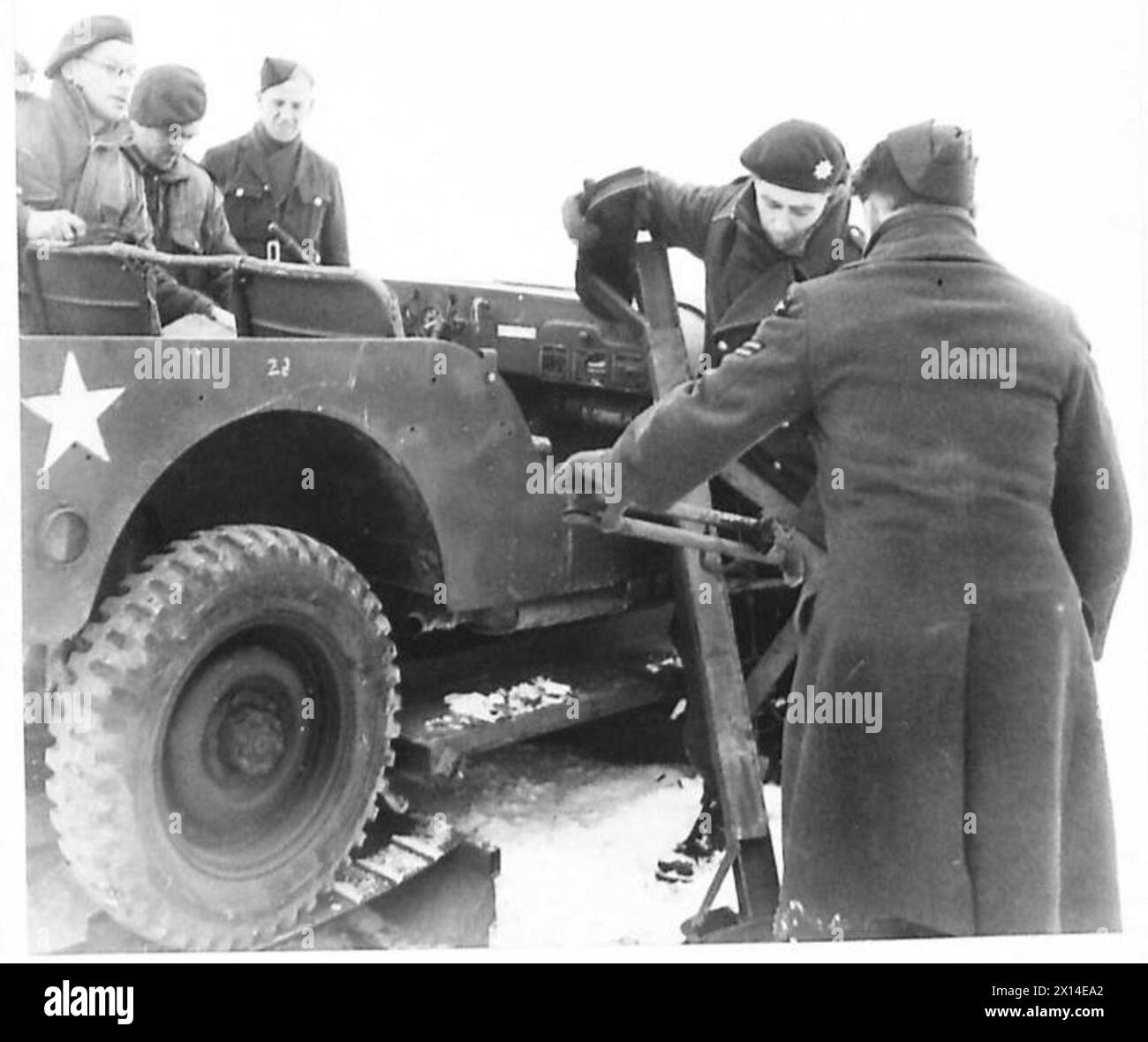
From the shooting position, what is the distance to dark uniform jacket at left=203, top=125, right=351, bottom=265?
4.31 metres

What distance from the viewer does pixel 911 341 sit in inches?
92.1

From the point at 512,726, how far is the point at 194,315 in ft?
4.13

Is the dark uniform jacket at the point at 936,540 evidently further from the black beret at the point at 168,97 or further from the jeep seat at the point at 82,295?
the black beret at the point at 168,97

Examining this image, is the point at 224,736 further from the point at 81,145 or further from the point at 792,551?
the point at 81,145

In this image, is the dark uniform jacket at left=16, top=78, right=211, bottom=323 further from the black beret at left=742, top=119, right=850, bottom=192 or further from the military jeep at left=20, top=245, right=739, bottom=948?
the black beret at left=742, top=119, right=850, bottom=192

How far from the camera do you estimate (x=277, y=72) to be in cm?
365

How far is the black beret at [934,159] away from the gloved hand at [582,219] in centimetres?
123

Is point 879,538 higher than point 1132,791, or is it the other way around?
point 879,538

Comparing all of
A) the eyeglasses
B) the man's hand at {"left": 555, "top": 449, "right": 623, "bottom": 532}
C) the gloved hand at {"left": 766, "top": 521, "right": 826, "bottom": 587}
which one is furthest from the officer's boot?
the eyeglasses

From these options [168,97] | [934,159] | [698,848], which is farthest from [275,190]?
[934,159]

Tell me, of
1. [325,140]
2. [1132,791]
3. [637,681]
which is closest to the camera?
[1132,791]

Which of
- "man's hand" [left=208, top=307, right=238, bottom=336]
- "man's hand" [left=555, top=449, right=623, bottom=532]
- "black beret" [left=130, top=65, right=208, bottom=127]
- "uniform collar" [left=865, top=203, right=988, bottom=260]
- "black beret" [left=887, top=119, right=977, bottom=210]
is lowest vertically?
"man's hand" [left=555, top=449, right=623, bottom=532]
